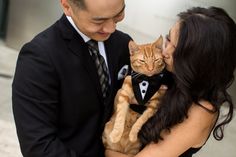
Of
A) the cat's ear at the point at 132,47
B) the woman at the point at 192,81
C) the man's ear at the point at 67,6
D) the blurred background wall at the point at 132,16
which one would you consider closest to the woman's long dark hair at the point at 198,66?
the woman at the point at 192,81

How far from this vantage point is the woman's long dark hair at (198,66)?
5.34 feet

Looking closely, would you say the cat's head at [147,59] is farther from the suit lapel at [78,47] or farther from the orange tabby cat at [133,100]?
the suit lapel at [78,47]

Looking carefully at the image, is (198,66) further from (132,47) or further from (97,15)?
(97,15)

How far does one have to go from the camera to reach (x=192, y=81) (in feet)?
5.57

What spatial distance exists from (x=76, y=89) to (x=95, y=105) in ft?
0.34

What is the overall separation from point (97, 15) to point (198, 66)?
0.43m

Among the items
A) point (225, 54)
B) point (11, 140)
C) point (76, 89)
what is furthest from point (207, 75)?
point (11, 140)

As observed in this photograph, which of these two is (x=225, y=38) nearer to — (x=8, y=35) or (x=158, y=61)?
(x=158, y=61)

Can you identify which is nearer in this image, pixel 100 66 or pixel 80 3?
pixel 80 3

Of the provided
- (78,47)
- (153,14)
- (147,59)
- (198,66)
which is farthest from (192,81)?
(153,14)

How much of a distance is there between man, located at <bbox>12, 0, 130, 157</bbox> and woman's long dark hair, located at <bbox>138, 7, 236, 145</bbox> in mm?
208

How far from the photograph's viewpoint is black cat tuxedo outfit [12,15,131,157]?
158 cm

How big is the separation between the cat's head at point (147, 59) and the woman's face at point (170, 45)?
0.8 inches

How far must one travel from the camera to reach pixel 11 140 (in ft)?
10.6
